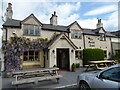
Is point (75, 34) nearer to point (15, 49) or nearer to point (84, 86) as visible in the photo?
point (15, 49)

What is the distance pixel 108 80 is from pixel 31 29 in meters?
11.1

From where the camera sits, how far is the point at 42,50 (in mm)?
12617

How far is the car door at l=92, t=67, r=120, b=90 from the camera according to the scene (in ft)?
10.8

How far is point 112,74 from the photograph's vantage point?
362cm

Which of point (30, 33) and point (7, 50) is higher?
point (30, 33)

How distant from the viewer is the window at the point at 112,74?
3.44 meters

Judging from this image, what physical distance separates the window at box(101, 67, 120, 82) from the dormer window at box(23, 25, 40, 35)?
10578 mm

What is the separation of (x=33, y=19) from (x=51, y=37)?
350cm

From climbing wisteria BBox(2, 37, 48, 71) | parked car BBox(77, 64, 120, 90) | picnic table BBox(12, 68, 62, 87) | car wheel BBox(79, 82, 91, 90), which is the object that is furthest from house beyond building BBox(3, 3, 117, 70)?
parked car BBox(77, 64, 120, 90)

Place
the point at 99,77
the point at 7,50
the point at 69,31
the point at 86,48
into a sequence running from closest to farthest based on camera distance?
the point at 99,77 < the point at 7,50 < the point at 69,31 < the point at 86,48

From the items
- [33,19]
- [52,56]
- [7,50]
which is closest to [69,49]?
[52,56]

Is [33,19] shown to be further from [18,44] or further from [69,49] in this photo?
[69,49]

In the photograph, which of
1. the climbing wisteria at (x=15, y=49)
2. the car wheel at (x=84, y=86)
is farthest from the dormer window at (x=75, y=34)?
the car wheel at (x=84, y=86)

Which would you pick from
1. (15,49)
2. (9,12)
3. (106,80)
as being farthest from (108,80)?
(9,12)
